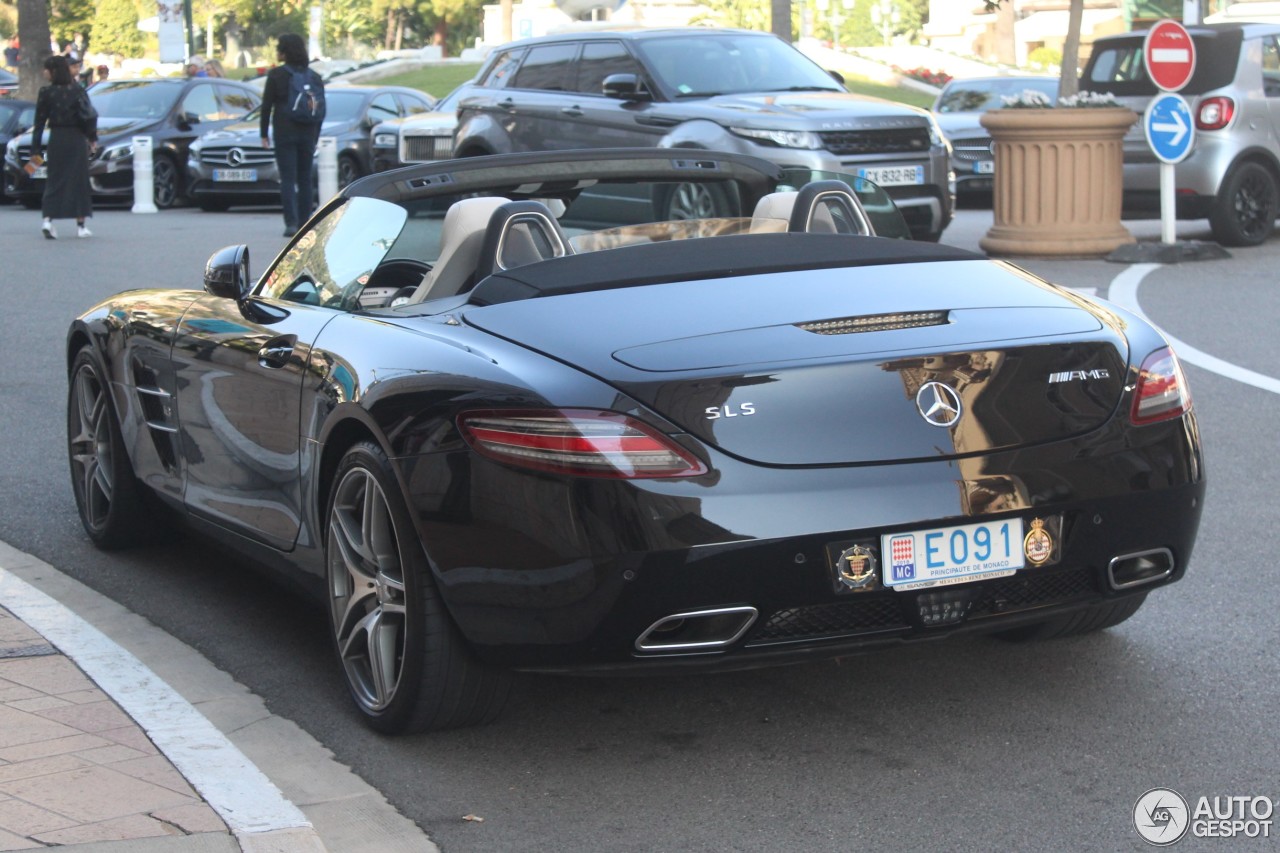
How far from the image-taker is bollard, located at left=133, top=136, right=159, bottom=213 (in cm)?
2303

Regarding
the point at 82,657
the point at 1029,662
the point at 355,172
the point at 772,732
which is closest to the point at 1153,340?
the point at 1029,662

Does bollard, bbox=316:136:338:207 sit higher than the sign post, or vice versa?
the sign post

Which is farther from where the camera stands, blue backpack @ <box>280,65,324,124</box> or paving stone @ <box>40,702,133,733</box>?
blue backpack @ <box>280,65,324,124</box>

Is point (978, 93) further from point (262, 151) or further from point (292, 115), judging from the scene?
point (262, 151)

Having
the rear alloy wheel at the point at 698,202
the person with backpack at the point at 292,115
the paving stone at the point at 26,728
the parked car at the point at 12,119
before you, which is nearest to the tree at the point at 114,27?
the parked car at the point at 12,119

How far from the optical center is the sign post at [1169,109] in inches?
579

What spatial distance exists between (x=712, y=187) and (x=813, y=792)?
2458mm

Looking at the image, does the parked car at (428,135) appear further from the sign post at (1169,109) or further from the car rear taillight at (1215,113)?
the car rear taillight at (1215,113)

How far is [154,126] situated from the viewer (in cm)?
2441

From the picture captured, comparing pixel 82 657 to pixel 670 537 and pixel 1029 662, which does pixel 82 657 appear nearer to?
pixel 670 537

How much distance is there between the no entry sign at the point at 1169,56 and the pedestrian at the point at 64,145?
34.6 ft

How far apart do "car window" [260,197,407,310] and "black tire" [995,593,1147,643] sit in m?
1.97

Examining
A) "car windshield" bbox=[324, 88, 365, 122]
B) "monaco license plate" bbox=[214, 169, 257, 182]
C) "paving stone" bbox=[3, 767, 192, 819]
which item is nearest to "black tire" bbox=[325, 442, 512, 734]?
"paving stone" bbox=[3, 767, 192, 819]

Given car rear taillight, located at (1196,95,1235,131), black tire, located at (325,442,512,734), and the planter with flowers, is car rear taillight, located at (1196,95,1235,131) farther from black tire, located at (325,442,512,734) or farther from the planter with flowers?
black tire, located at (325,442,512,734)
